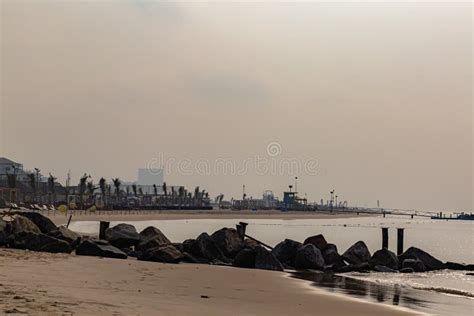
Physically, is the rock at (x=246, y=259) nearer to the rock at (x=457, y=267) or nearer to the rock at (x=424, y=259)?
the rock at (x=424, y=259)

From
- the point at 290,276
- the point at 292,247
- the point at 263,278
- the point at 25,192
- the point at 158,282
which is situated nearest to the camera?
the point at 158,282

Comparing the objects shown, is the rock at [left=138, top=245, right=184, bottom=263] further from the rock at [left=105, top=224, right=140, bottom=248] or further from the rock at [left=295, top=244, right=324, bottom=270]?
the rock at [left=295, top=244, right=324, bottom=270]

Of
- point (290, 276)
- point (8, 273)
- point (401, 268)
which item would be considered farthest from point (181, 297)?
point (401, 268)

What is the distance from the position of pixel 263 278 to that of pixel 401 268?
11781mm

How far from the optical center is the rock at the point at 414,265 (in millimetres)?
30216

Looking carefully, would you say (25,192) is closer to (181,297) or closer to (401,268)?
(401,268)

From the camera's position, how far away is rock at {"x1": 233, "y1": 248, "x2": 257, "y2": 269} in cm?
2555

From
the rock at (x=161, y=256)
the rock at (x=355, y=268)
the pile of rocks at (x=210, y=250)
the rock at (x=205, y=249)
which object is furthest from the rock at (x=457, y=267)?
the rock at (x=161, y=256)

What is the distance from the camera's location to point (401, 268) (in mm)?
30281

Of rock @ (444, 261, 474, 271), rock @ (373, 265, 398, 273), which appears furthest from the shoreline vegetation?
rock @ (444, 261, 474, 271)

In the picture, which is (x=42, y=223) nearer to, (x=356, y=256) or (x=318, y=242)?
(x=318, y=242)

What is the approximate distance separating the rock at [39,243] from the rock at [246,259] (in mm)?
7169

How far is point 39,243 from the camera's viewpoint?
2434 cm

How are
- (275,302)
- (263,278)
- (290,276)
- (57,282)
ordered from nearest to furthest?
(57,282)
(275,302)
(263,278)
(290,276)
